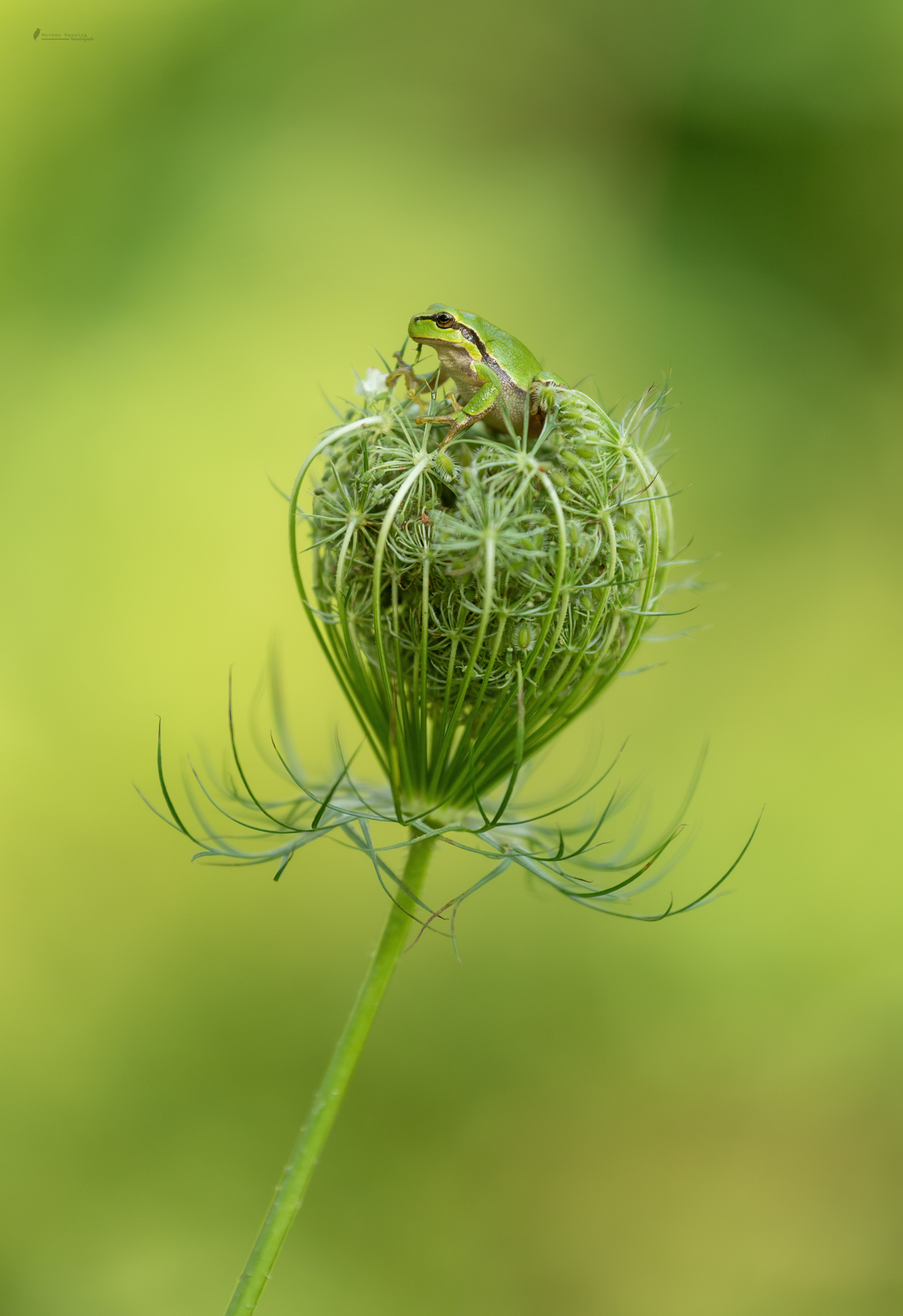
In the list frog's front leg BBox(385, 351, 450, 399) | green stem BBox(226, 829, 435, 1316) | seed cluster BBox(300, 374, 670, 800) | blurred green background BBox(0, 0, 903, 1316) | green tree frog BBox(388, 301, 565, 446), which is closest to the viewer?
green stem BBox(226, 829, 435, 1316)

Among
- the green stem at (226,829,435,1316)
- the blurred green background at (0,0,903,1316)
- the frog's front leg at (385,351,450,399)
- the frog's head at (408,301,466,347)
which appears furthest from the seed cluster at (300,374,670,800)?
the blurred green background at (0,0,903,1316)

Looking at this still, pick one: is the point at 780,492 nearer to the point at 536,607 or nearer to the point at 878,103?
the point at 878,103

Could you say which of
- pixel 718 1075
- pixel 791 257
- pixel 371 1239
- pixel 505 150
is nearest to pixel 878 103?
pixel 791 257

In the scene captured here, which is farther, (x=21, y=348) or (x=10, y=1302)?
(x=21, y=348)

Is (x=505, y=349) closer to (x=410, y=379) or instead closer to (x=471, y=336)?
(x=471, y=336)

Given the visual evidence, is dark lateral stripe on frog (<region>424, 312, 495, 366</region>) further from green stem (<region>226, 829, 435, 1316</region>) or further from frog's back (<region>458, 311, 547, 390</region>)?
green stem (<region>226, 829, 435, 1316</region>)

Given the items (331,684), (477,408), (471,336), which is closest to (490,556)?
(477,408)
